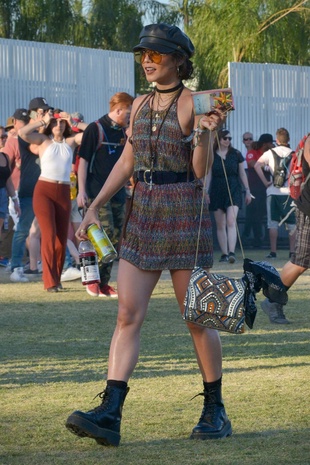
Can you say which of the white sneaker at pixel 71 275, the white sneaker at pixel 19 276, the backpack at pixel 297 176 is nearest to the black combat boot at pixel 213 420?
the backpack at pixel 297 176

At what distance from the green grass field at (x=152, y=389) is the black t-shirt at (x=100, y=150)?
1.36 m

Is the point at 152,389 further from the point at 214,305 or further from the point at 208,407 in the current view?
the point at 214,305

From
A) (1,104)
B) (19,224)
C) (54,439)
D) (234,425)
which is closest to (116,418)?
(54,439)

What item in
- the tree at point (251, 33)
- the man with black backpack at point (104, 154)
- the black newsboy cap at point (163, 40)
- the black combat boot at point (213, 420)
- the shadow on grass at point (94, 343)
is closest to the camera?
the black newsboy cap at point (163, 40)

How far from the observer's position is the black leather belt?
5531mm

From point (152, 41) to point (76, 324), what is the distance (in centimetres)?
486

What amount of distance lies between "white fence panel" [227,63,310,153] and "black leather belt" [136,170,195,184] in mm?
19905

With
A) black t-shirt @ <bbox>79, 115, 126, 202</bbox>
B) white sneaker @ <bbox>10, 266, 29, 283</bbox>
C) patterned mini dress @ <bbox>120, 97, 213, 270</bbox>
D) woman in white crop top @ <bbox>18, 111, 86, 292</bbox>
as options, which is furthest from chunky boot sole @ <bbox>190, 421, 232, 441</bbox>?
white sneaker @ <bbox>10, 266, 29, 283</bbox>

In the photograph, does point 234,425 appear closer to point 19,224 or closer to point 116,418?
point 116,418

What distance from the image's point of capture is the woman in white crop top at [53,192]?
12508mm

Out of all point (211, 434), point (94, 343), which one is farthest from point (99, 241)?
point (94, 343)

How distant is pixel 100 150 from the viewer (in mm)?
11727

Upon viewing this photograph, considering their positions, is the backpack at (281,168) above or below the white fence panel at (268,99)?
below

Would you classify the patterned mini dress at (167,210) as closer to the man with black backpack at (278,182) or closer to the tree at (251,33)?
the man with black backpack at (278,182)
